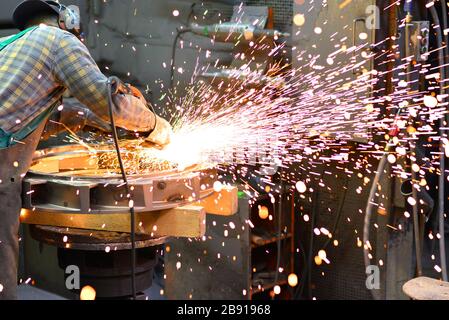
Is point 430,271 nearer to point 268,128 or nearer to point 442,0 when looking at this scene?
point 268,128

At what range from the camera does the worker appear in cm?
295

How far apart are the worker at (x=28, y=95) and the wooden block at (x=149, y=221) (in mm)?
213

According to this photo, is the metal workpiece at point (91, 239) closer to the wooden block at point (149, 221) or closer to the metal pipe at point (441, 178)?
the wooden block at point (149, 221)

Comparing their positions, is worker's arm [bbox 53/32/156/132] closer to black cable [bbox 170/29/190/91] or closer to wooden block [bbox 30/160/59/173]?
wooden block [bbox 30/160/59/173]

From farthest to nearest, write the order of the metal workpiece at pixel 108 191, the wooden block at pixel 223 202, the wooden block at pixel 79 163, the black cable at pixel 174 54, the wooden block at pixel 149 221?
the black cable at pixel 174 54, the wooden block at pixel 79 163, the wooden block at pixel 223 202, the wooden block at pixel 149 221, the metal workpiece at pixel 108 191

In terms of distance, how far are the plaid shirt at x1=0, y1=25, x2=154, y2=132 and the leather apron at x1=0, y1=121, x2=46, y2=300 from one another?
0.36 feet

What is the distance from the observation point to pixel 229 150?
426 cm

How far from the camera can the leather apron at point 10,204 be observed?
9.70 ft

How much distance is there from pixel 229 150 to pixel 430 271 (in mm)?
1624

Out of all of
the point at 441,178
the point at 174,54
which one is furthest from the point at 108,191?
the point at 174,54

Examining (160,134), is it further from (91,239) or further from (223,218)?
(223,218)

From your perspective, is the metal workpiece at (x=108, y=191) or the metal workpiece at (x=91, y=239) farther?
the metal workpiece at (x=91, y=239)

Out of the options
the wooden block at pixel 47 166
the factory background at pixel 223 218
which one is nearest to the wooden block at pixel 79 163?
the wooden block at pixel 47 166

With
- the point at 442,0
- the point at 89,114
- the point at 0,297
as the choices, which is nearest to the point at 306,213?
the point at 442,0
